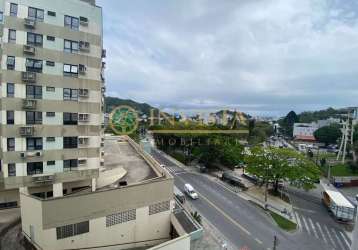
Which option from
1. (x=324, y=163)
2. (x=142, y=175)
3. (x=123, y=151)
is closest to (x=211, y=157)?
(x=123, y=151)

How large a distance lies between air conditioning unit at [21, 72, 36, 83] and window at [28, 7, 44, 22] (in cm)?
393

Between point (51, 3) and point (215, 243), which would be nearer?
point (51, 3)

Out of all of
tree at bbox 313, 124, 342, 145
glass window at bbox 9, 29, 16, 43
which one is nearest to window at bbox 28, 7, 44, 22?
glass window at bbox 9, 29, 16, 43

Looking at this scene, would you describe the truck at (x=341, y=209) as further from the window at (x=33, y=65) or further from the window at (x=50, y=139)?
the window at (x=33, y=65)

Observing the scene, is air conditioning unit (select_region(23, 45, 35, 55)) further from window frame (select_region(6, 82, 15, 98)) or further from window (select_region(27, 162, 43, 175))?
window (select_region(27, 162, 43, 175))

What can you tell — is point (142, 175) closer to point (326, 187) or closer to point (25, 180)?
point (25, 180)

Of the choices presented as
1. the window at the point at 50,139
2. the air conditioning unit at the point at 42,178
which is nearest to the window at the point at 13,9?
the window at the point at 50,139

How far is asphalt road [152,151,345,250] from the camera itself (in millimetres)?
22062

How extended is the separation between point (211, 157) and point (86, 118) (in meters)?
28.1

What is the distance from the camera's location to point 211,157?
43.4 metres

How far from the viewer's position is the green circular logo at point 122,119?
6562 cm

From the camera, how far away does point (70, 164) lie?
19.1 metres

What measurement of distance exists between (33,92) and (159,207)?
12764mm

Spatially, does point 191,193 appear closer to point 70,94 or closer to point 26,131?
point 70,94
